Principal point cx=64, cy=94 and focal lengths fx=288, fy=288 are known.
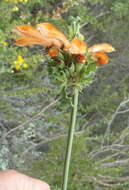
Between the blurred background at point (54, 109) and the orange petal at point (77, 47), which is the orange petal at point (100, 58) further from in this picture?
the blurred background at point (54, 109)

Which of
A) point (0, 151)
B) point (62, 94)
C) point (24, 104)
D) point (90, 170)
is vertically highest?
point (62, 94)

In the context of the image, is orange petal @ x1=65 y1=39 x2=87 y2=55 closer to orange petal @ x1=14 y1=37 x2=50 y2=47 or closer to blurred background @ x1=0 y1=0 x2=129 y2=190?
orange petal @ x1=14 y1=37 x2=50 y2=47

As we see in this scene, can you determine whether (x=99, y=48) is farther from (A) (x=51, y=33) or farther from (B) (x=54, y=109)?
(B) (x=54, y=109)

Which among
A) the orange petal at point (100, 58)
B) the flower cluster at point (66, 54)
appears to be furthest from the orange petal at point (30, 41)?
the orange petal at point (100, 58)

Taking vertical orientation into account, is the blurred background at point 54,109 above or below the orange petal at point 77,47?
below

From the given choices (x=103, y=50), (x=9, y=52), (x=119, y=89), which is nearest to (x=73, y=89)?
(x=103, y=50)

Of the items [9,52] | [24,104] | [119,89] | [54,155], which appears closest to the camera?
[9,52]

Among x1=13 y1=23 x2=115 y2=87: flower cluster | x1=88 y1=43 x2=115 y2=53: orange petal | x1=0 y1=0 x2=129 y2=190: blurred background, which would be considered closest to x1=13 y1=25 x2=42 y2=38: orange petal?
x1=13 y1=23 x2=115 y2=87: flower cluster

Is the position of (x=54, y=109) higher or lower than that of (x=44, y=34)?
lower

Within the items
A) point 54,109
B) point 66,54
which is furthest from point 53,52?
point 54,109

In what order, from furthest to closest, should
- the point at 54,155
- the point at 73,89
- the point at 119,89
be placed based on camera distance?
the point at 119,89, the point at 54,155, the point at 73,89

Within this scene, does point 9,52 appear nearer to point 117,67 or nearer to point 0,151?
point 0,151
